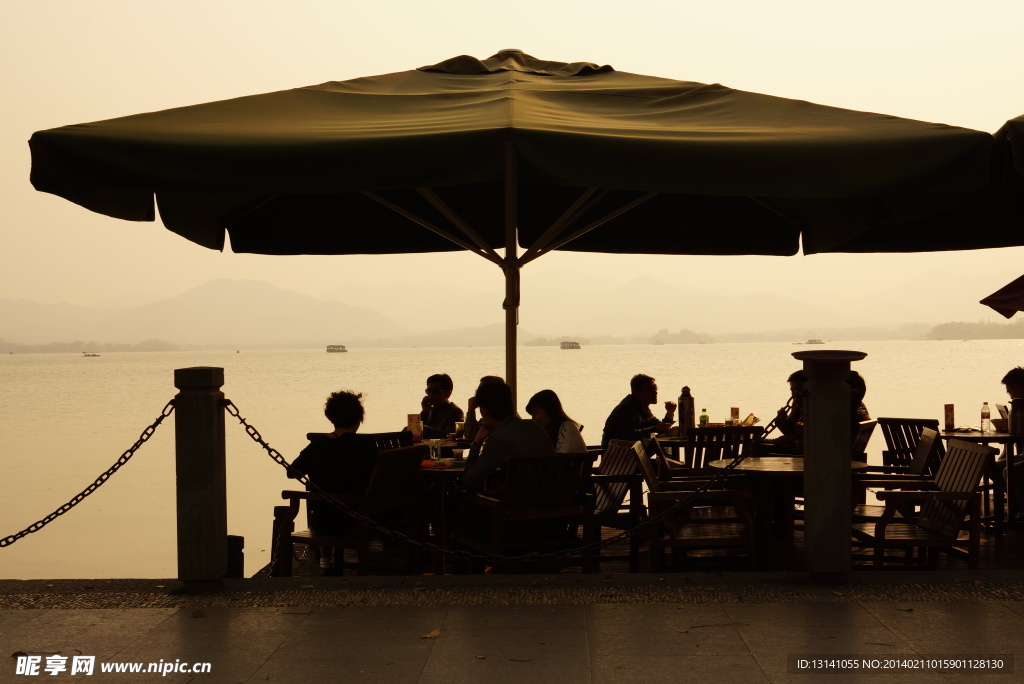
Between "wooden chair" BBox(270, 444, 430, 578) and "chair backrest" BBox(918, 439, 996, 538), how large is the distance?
9.57 feet

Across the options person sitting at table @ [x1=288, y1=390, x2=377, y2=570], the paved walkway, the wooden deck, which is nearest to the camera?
the paved walkway

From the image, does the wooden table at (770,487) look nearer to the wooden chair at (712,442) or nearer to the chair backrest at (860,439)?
the chair backrest at (860,439)

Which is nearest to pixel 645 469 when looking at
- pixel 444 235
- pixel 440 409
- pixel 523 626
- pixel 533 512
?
pixel 533 512

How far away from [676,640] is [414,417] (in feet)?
12.8

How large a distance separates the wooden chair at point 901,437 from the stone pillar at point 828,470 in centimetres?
361

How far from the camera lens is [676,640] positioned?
415cm

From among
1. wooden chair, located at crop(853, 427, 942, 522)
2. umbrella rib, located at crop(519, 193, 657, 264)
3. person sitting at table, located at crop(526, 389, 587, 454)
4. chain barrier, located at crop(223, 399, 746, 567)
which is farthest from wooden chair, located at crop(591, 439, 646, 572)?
umbrella rib, located at crop(519, 193, 657, 264)

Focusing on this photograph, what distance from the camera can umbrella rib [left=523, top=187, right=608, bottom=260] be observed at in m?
6.60

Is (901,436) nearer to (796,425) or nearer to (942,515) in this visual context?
(796,425)

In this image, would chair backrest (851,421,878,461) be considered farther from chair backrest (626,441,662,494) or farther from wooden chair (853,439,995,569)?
chair backrest (626,441,662,494)

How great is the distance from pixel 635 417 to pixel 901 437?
2.49m

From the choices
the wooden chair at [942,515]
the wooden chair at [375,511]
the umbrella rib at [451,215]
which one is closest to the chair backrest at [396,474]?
the wooden chair at [375,511]

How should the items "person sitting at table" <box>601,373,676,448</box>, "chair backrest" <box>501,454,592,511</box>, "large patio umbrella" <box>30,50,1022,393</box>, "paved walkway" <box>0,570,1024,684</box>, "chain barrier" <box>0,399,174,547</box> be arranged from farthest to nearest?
"person sitting at table" <box>601,373,676,448</box> → "chair backrest" <box>501,454,592,511</box> → "chain barrier" <box>0,399,174,547</box> → "large patio umbrella" <box>30,50,1022,393</box> → "paved walkway" <box>0,570,1024,684</box>

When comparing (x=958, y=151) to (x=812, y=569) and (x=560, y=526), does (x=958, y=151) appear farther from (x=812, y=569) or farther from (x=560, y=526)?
(x=560, y=526)
